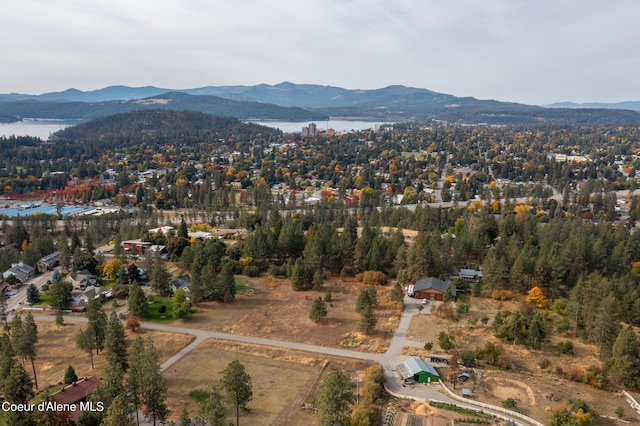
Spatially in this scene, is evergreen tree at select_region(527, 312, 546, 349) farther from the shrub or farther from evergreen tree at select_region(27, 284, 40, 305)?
evergreen tree at select_region(27, 284, 40, 305)

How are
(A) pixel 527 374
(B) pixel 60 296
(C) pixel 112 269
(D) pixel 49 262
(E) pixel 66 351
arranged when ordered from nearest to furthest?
1. (A) pixel 527 374
2. (E) pixel 66 351
3. (B) pixel 60 296
4. (C) pixel 112 269
5. (D) pixel 49 262

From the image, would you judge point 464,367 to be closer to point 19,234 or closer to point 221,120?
point 19,234

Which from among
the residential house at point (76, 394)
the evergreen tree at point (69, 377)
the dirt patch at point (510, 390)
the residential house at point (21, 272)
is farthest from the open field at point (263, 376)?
the residential house at point (21, 272)

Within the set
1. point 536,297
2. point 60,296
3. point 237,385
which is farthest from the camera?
point 536,297

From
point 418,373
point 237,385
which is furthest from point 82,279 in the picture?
point 418,373

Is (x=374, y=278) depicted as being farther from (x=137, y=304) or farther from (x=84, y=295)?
(x=84, y=295)

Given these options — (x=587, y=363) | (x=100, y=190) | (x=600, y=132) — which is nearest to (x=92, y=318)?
(x=587, y=363)
